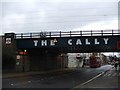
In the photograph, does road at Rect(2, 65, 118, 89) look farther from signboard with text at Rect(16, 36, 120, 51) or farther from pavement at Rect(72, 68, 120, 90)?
signboard with text at Rect(16, 36, 120, 51)

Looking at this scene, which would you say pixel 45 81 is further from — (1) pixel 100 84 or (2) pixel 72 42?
(2) pixel 72 42

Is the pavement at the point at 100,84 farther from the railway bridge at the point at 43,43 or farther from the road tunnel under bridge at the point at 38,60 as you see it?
the road tunnel under bridge at the point at 38,60

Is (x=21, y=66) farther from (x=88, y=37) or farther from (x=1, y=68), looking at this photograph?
(x=88, y=37)

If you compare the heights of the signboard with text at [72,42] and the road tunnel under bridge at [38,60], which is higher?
the signboard with text at [72,42]

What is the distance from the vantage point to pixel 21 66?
2276 inches

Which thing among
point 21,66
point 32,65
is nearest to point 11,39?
point 21,66

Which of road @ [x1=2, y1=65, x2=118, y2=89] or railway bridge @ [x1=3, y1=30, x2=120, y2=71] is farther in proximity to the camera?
railway bridge @ [x1=3, y1=30, x2=120, y2=71]

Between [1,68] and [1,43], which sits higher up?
[1,43]

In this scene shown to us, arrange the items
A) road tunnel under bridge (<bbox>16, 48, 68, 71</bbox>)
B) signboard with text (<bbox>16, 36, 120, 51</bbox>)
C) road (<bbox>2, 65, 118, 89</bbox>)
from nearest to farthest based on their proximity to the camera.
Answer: road (<bbox>2, 65, 118, 89</bbox>) < signboard with text (<bbox>16, 36, 120, 51</bbox>) < road tunnel under bridge (<bbox>16, 48, 68, 71</bbox>)

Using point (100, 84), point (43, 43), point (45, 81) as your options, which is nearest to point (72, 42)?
point (43, 43)

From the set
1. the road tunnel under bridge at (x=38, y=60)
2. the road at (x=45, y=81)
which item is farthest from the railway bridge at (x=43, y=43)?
the road at (x=45, y=81)

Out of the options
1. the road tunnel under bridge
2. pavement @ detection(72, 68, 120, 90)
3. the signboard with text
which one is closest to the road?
pavement @ detection(72, 68, 120, 90)

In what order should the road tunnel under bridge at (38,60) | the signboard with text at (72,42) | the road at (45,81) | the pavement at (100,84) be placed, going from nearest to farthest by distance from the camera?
the pavement at (100,84)
the road at (45,81)
the signboard with text at (72,42)
the road tunnel under bridge at (38,60)

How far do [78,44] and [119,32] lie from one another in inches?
254
